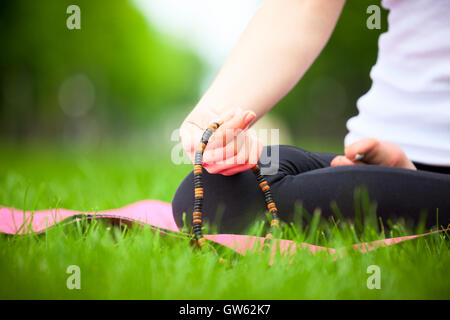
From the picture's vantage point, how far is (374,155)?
149 cm

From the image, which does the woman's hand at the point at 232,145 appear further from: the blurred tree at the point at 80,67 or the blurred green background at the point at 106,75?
the blurred tree at the point at 80,67

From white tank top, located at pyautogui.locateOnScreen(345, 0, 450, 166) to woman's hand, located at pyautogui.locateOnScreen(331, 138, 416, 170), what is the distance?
0.13 m

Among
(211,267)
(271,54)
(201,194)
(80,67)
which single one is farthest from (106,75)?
(211,267)

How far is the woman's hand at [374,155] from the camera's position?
1415 millimetres

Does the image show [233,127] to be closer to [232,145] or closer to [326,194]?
[232,145]

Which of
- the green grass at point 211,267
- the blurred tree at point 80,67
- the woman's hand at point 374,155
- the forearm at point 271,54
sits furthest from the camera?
the blurred tree at point 80,67

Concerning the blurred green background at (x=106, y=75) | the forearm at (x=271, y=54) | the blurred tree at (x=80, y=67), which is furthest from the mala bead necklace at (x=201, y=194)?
the blurred tree at (x=80, y=67)

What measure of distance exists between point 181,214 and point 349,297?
74cm

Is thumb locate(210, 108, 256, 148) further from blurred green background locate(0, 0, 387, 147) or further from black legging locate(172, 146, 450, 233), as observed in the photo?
blurred green background locate(0, 0, 387, 147)

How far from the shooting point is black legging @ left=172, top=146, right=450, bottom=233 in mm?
1457

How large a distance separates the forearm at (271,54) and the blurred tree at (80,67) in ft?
33.2

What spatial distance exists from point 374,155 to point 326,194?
21 centimetres
